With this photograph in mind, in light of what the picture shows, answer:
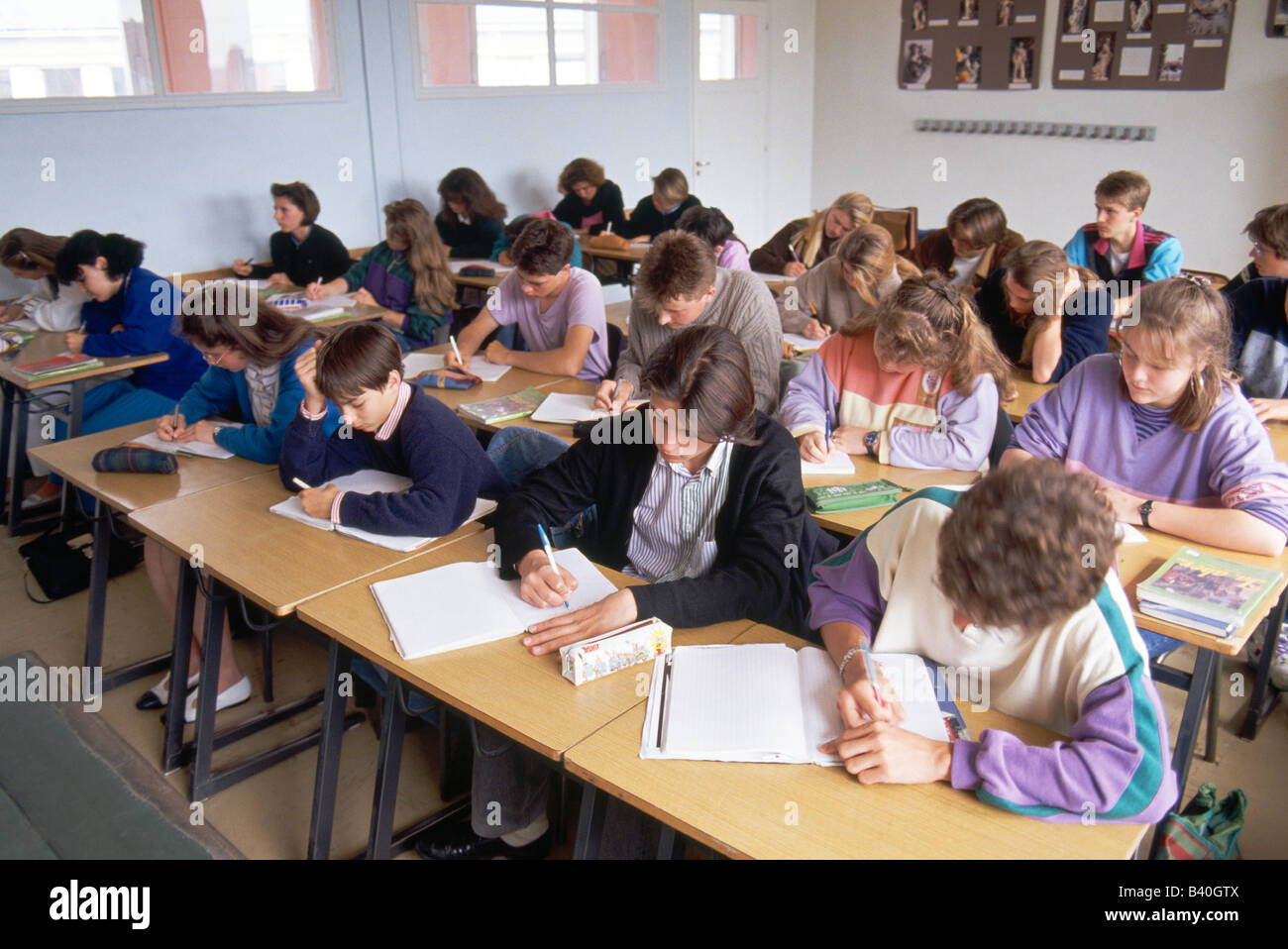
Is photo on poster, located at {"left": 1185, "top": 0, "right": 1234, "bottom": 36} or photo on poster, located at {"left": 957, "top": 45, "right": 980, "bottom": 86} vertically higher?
photo on poster, located at {"left": 1185, "top": 0, "right": 1234, "bottom": 36}

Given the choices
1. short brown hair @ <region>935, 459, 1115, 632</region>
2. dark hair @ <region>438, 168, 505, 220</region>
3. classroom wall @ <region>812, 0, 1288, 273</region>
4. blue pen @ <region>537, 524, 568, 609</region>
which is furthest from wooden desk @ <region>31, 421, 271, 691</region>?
classroom wall @ <region>812, 0, 1288, 273</region>

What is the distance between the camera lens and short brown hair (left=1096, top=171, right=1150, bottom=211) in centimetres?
428

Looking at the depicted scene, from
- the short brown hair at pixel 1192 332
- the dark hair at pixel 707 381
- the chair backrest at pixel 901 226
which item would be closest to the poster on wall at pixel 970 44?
the chair backrest at pixel 901 226

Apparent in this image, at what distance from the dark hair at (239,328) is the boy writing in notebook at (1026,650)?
1.94m

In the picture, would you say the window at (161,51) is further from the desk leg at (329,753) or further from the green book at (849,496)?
the green book at (849,496)

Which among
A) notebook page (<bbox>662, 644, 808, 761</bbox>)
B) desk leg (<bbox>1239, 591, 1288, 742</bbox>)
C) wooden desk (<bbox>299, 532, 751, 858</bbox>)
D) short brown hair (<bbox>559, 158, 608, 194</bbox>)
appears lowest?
desk leg (<bbox>1239, 591, 1288, 742</bbox>)

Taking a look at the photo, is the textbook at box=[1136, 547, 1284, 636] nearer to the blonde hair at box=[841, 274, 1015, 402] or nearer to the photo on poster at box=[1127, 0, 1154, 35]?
the blonde hair at box=[841, 274, 1015, 402]

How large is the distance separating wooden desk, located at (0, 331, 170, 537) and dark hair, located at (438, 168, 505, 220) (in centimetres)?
230

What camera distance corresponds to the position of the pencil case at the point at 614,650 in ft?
5.74

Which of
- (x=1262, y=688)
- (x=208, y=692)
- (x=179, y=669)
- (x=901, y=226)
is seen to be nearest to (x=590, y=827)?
(x=208, y=692)

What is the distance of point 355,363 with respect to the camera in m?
2.32

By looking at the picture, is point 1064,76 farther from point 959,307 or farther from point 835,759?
point 835,759

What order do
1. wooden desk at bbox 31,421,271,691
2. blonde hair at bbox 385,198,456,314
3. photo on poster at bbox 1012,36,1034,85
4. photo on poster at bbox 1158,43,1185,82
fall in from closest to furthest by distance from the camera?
wooden desk at bbox 31,421,271,691 → blonde hair at bbox 385,198,456,314 → photo on poster at bbox 1158,43,1185,82 → photo on poster at bbox 1012,36,1034,85

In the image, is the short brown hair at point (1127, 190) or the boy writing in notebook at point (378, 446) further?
the short brown hair at point (1127, 190)
